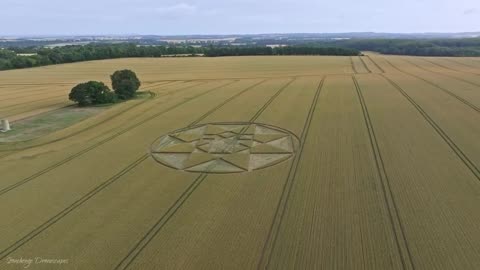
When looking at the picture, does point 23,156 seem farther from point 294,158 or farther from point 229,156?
point 294,158

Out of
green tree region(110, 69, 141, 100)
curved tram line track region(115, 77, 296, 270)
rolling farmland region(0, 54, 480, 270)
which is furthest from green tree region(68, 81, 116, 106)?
curved tram line track region(115, 77, 296, 270)

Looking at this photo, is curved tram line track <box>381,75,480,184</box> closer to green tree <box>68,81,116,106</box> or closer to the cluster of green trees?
the cluster of green trees

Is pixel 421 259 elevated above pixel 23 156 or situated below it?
above

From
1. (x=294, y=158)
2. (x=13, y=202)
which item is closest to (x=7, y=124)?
(x=13, y=202)

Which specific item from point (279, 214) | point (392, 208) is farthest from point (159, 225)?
point (392, 208)

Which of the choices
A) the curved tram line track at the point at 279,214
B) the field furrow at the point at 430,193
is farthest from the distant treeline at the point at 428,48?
the curved tram line track at the point at 279,214

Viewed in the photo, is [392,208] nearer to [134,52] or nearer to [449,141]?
[449,141]
